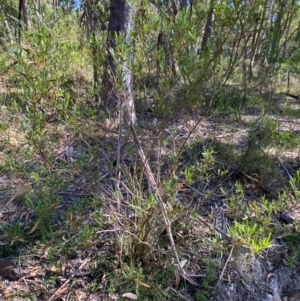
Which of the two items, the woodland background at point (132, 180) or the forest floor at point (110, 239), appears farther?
the forest floor at point (110, 239)

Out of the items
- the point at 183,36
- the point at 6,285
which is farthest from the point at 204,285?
the point at 183,36

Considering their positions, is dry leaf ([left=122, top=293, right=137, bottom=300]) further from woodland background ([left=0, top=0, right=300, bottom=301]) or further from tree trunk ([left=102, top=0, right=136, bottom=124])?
tree trunk ([left=102, top=0, right=136, bottom=124])

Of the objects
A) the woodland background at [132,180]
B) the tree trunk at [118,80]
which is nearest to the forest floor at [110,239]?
the woodland background at [132,180]

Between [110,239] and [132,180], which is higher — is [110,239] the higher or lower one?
the lower one

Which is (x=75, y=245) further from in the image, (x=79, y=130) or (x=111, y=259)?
(x=79, y=130)

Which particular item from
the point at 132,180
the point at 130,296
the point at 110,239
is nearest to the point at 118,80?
the point at 132,180

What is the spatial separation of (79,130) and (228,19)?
1034 millimetres

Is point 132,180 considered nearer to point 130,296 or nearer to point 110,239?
point 110,239

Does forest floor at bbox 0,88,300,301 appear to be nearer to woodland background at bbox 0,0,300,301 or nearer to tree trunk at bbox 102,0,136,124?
woodland background at bbox 0,0,300,301

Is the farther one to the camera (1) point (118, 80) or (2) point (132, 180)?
(2) point (132, 180)

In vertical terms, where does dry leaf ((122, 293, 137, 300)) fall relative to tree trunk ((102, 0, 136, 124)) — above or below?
below

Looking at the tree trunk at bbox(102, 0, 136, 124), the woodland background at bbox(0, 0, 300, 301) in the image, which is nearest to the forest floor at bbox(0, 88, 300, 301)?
the woodland background at bbox(0, 0, 300, 301)

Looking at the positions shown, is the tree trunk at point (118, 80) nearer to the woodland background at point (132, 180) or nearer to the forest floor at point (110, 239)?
the woodland background at point (132, 180)

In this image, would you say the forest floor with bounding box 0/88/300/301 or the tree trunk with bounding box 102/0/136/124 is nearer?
the tree trunk with bounding box 102/0/136/124
